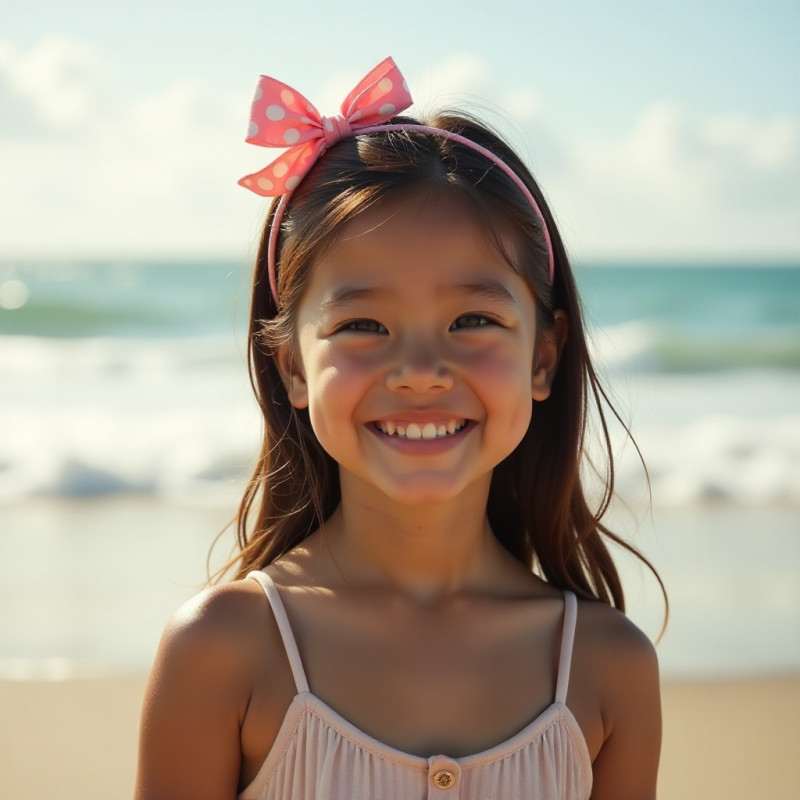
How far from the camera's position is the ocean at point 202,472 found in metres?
4.69

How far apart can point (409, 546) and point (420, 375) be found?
0.46 meters

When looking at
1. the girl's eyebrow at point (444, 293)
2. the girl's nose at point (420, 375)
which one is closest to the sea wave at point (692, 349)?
the girl's eyebrow at point (444, 293)

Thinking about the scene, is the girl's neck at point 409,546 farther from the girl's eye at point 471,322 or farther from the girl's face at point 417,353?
the girl's eye at point 471,322

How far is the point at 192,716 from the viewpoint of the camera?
2119 millimetres

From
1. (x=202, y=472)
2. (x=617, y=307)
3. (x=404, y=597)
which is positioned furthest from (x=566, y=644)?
(x=617, y=307)

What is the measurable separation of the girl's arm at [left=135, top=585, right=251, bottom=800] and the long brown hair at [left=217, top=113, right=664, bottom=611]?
1.36ft

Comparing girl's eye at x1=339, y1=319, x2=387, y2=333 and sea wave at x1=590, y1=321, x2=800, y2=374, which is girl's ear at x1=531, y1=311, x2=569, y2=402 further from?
sea wave at x1=590, y1=321, x2=800, y2=374

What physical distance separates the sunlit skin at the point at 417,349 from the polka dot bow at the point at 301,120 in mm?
277

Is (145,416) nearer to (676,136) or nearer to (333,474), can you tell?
(333,474)

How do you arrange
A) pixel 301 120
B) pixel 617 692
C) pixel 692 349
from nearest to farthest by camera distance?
pixel 617 692 < pixel 301 120 < pixel 692 349

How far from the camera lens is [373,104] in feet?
8.10

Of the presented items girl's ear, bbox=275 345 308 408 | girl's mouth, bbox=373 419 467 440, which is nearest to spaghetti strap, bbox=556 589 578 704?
girl's mouth, bbox=373 419 467 440

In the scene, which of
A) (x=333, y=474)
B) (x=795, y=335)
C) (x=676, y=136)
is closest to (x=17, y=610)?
(x=333, y=474)

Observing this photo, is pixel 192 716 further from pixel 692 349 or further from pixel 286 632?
pixel 692 349
